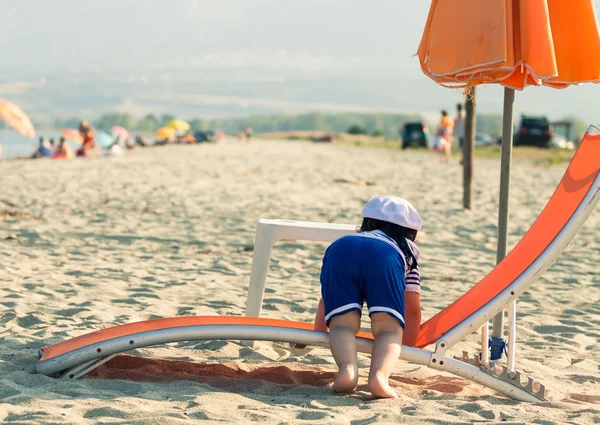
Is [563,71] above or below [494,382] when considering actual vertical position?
above

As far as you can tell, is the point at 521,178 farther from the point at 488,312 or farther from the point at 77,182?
the point at 488,312

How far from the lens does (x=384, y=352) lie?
9.96 ft

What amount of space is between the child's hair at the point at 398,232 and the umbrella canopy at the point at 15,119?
15.9 m

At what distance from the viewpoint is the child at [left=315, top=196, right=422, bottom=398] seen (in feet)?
9.96

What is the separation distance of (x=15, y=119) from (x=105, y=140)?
13.0 meters

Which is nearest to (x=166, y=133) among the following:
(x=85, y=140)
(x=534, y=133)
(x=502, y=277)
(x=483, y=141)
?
(x=483, y=141)

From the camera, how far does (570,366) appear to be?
3.81 meters

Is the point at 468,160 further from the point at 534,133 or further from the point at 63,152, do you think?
the point at 534,133

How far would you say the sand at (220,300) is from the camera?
2.88m

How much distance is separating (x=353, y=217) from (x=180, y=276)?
3928 millimetres

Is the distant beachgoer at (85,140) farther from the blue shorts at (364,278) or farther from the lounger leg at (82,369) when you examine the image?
the blue shorts at (364,278)

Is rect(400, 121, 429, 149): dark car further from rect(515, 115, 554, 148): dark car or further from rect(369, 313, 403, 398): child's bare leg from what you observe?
rect(369, 313, 403, 398): child's bare leg

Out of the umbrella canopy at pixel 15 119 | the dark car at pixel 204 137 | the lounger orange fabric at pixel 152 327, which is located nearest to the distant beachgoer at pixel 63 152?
the umbrella canopy at pixel 15 119

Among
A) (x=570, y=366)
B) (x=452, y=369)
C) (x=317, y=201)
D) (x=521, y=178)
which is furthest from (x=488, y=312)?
(x=521, y=178)
